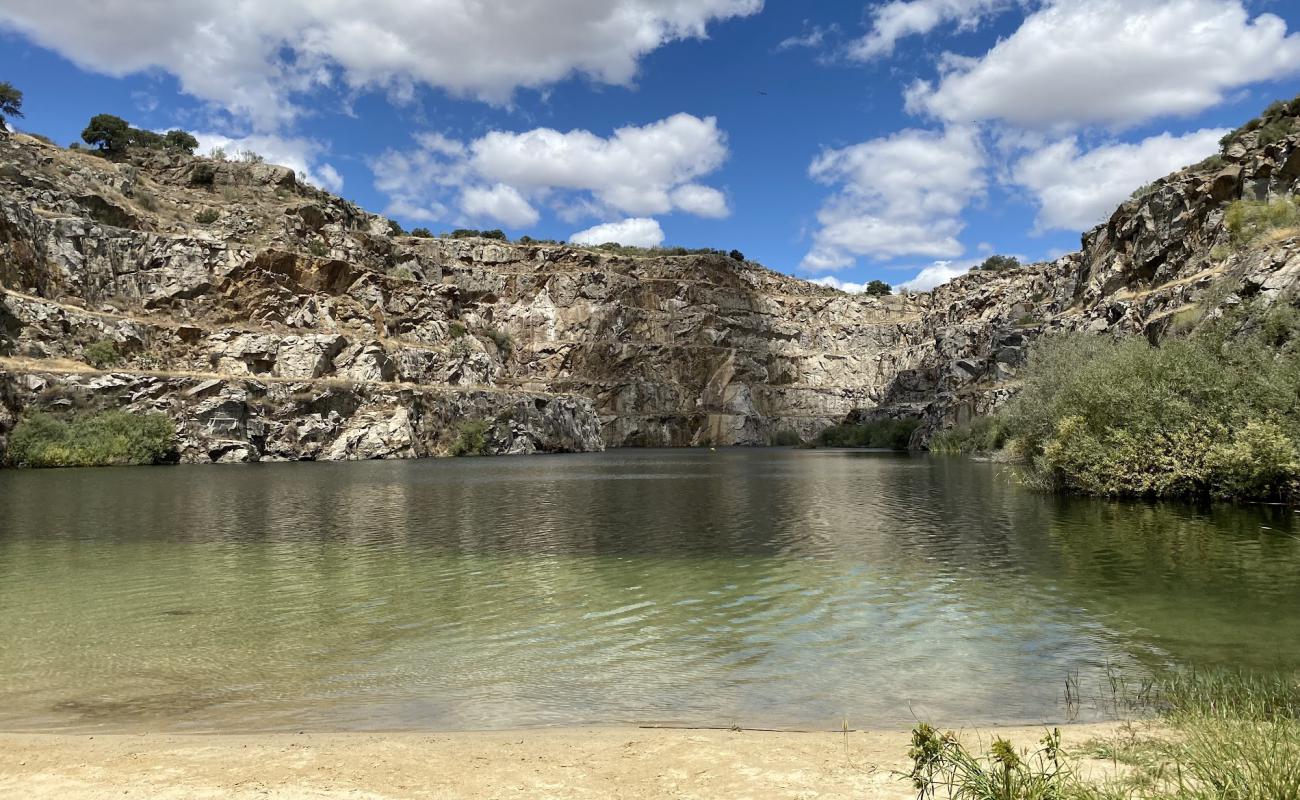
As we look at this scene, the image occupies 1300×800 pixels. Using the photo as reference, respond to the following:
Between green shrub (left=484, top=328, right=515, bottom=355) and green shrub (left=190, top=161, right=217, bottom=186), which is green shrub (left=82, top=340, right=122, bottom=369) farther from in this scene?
green shrub (left=484, top=328, right=515, bottom=355)

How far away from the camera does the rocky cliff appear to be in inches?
2975

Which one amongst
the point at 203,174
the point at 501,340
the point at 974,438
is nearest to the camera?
the point at 974,438

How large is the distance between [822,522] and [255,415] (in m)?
75.7

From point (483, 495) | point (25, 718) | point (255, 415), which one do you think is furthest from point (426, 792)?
point (255, 415)

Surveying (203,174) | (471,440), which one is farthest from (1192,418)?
(203,174)

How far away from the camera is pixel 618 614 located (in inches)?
635

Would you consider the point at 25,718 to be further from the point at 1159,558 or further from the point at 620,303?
the point at 620,303

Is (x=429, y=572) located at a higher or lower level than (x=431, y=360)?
lower

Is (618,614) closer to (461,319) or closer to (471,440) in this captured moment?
(471,440)

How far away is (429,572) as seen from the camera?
20.8 meters

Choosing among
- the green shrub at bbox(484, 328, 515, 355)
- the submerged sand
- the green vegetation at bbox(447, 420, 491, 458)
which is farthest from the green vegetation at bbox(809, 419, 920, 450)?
the submerged sand

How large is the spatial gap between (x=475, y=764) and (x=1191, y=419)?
3469 cm

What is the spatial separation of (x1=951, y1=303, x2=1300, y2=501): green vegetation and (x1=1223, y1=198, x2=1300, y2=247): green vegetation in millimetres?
19354

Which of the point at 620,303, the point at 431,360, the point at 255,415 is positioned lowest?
the point at 255,415
